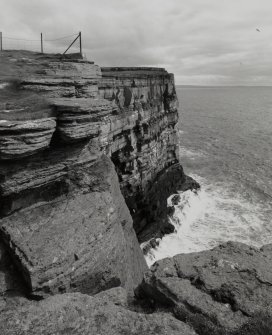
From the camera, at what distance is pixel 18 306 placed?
10.7m

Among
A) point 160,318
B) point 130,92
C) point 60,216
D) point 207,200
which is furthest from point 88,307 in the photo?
point 207,200

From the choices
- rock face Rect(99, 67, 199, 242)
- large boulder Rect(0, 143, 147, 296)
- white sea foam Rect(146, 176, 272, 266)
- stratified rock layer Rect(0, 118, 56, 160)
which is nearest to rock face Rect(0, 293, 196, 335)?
large boulder Rect(0, 143, 147, 296)

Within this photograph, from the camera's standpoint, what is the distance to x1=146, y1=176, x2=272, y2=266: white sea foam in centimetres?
3033

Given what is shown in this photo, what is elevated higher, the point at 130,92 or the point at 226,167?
the point at 130,92

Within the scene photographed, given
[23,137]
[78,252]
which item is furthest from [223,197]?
[23,137]

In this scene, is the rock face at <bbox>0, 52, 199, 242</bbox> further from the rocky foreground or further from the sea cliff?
the rocky foreground

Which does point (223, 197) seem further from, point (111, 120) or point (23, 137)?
point (23, 137)

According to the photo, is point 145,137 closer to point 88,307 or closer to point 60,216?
point 60,216

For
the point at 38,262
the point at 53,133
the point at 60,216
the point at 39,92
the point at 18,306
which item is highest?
the point at 39,92

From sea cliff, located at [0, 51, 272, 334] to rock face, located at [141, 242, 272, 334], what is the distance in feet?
0.11

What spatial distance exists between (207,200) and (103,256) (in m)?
29.8

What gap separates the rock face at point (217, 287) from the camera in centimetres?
905

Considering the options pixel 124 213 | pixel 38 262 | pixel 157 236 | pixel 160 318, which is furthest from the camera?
pixel 157 236

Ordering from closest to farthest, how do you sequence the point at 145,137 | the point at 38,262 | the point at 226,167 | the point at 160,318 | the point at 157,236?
the point at 160,318
the point at 38,262
the point at 157,236
the point at 145,137
the point at 226,167
